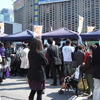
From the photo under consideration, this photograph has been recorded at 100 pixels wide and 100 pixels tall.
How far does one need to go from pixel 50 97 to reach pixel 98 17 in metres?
20.9

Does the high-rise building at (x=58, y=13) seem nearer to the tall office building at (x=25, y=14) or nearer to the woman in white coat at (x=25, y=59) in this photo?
the tall office building at (x=25, y=14)

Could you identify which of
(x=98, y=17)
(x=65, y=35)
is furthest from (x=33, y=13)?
(x=65, y=35)

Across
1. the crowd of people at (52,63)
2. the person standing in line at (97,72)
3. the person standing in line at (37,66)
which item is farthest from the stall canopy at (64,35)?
the person standing in line at (37,66)

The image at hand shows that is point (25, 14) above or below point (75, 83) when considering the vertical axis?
above

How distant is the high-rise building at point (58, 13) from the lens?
2411cm

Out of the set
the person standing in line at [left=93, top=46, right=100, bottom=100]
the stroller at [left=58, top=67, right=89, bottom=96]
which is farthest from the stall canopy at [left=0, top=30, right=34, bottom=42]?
the person standing in line at [left=93, top=46, right=100, bottom=100]

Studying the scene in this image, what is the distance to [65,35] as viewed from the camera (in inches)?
346

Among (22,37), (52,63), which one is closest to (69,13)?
(22,37)

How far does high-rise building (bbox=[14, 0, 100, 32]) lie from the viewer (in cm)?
2411

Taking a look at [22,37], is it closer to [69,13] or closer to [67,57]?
[67,57]

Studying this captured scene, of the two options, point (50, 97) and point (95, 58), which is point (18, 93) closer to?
point (50, 97)

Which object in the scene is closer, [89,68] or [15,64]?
[89,68]

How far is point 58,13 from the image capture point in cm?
2723

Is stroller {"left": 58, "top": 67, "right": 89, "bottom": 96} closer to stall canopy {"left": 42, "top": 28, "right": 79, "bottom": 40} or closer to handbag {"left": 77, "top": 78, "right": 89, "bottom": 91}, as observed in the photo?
handbag {"left": 77, "top": 78, "right": 89, "bottom": 91}
